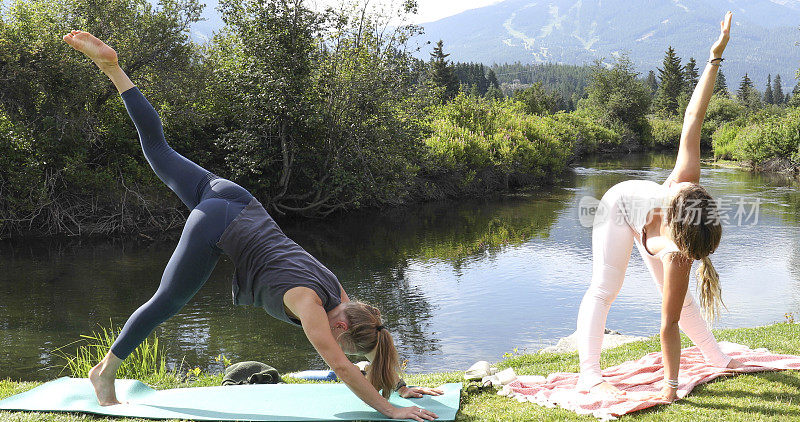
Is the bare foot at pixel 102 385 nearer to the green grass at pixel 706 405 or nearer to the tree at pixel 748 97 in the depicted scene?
the green grass at pixel 706 405

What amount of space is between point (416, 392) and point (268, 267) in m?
1.49

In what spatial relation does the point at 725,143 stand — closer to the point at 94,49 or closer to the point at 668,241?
the point at 668,241

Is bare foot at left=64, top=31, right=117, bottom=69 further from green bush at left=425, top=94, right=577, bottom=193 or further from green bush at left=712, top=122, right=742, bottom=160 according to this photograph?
green bush at left=712, top=122, right=742, bottom=160

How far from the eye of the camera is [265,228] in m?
4.09

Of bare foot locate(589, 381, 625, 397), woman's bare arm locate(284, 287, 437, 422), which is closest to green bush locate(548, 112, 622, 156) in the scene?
bare foot locate(589, 381, 625, 397)

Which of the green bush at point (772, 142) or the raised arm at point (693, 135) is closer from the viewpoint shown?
the raised arm at point (693, 135)

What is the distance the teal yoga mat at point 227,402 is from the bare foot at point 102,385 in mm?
56

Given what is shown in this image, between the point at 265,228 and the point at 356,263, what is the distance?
10.8 metres

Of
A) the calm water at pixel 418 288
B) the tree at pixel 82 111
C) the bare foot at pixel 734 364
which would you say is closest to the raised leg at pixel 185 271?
the bare foot at pixel 734 364

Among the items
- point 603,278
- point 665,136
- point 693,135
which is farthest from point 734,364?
point 665,136

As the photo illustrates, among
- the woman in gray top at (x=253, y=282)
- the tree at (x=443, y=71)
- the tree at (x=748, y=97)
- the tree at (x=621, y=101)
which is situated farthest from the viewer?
the tree at (x=748, y=97)

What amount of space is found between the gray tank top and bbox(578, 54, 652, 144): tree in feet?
183

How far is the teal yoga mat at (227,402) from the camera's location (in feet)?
13.8

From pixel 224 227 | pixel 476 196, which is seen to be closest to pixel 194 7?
pixel 476 196
